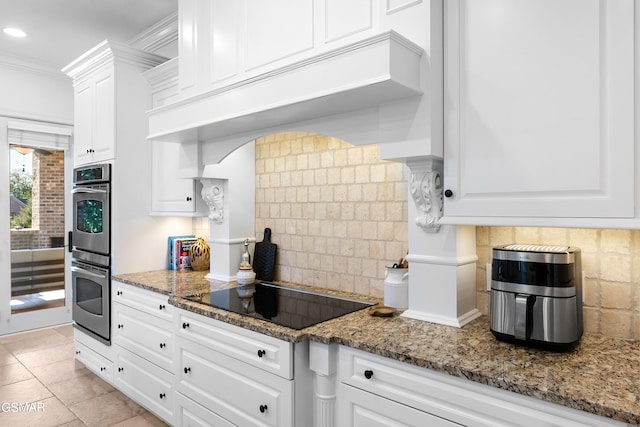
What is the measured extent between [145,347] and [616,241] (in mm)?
2656

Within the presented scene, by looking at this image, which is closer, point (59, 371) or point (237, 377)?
point (237, 377)

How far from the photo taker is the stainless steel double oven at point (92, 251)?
3.15 metres

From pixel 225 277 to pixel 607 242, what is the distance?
2154 mm

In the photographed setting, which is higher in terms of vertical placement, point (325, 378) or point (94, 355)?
point (325, 378)

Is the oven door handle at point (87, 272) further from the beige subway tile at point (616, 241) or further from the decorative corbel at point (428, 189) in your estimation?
the beige subway tile at point (616, 241)

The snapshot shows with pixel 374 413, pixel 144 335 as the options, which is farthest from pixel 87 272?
pixel 374 413

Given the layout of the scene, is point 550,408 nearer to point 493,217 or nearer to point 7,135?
point 493,217

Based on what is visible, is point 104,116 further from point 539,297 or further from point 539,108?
point 539,297

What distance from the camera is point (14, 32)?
3.59 metres

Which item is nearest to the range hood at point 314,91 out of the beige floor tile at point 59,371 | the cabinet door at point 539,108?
the cabinet door at point 539,108

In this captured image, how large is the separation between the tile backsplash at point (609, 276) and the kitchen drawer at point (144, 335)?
212 cm

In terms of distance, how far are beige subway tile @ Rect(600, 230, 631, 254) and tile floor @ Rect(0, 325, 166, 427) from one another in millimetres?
2591

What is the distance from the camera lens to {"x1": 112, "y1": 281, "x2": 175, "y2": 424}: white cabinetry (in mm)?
2557

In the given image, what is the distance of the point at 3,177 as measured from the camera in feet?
14.0
